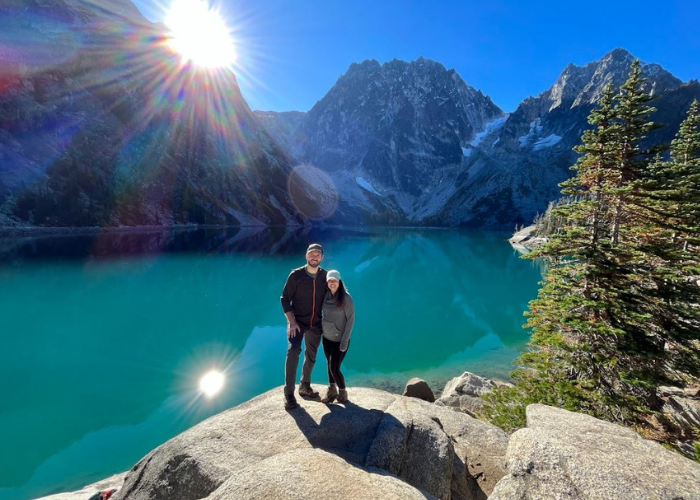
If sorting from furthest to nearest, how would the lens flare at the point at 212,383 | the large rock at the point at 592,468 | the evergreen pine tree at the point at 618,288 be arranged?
the lens flare at the point at 212,383, the evergreen pine tree at the point at 618,288, the large rock at the point at 592,468

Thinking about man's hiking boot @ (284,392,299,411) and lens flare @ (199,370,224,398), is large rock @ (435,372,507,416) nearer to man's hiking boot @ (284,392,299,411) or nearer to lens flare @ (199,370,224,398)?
man's hiking boot @ (284,392,299,411)

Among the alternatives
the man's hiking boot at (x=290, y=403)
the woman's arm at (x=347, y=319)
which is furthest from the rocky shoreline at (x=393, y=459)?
the woman's arm at (x=347, y=319)

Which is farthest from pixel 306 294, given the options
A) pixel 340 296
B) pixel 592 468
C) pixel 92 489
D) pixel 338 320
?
pixel 92 489

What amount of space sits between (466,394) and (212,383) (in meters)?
14.2

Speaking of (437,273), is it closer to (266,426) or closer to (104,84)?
(266,426)

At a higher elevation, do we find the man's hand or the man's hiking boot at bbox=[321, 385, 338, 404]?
the man's hand

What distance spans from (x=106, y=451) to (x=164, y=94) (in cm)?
16062

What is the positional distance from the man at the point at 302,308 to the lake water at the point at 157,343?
10.1 meters

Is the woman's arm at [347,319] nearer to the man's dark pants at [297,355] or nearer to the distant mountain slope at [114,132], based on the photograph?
the man's dark pants at [297,355]

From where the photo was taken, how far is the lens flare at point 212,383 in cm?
1859

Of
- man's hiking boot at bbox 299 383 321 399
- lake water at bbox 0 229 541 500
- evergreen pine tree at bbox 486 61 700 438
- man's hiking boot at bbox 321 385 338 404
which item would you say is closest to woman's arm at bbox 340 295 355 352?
man's hiking boot at bbox 321 385 338 404

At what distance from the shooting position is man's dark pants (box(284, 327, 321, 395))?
7.57 m

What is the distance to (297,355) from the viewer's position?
25.2 feet

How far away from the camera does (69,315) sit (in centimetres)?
2991
